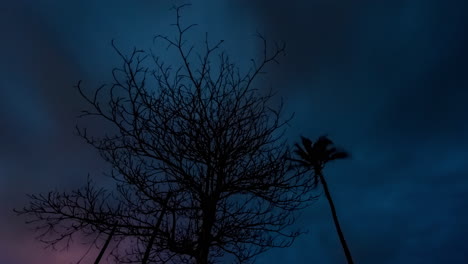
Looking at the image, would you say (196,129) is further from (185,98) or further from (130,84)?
(130,84)

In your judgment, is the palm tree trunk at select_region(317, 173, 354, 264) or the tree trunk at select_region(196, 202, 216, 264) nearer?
the tree trunk at select_region(196, 202, 216, 264)

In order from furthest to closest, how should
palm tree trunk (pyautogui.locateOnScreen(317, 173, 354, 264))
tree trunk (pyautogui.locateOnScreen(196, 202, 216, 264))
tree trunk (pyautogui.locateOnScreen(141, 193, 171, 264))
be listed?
palm tree trunk (pyautogui.locateOnScreen(317, 173, 354, 264))
tree trunk (pyautogui.locateOnScreen(141, 193, 171, 264))
tree trunk (pyautogui.locateOnScreen(196, 202, 216, 264))

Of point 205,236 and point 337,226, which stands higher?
point 337,226

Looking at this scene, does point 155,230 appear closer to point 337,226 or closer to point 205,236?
point 205,236

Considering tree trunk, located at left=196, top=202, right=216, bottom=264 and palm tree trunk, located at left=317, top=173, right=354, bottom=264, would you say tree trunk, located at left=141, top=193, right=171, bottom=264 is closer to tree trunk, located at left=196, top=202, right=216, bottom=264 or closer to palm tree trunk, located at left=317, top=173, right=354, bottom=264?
tree trunk, located at left=196, top=202, right=216, bottom=264

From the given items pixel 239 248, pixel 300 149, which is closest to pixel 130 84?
pixel 239 248

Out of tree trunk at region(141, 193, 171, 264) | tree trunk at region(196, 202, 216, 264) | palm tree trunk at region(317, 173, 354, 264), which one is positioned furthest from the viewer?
palm tree trunk at region(317, 173, 354, 264)

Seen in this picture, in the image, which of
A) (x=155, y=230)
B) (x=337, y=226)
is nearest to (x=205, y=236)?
(x=155, y=230)

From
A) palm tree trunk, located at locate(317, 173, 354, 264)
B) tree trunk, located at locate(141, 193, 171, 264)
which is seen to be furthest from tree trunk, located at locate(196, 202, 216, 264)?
palm tree trunk, located at locate(317, 173, 354, 264)

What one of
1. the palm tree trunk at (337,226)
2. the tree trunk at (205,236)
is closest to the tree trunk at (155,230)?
the tree trunk at (205,236)

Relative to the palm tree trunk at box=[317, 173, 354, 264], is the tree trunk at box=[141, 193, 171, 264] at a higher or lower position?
lower

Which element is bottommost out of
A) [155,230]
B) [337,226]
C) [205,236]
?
[205,236]

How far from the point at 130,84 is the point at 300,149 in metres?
19.1

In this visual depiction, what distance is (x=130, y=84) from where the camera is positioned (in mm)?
3852
